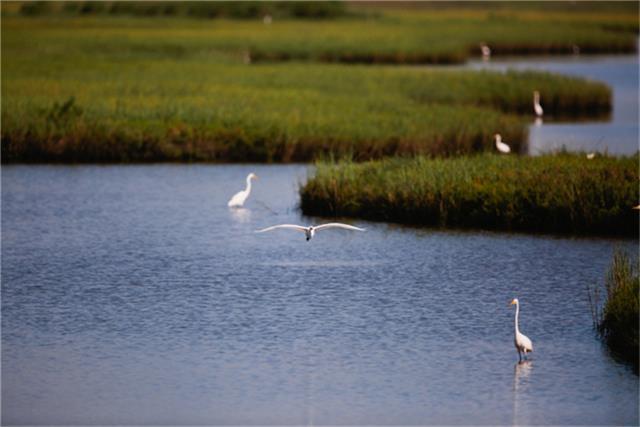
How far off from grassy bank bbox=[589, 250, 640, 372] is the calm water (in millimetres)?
213

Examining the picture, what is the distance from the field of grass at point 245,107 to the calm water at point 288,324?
A: 7.11 metres

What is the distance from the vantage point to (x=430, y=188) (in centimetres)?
2322

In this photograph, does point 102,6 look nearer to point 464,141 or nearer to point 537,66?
point 537,66

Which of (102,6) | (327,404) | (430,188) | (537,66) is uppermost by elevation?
(102,6)

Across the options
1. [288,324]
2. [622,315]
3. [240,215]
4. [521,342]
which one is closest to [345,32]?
[240,215]

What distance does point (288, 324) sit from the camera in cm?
1608

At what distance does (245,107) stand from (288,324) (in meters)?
21.2

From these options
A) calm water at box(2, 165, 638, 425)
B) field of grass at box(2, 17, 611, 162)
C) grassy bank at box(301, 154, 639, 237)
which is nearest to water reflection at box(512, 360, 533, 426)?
calm water at box(2, 165, 638, 425)

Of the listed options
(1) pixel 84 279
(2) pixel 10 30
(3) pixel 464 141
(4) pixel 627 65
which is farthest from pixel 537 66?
(1) pixel 84 279

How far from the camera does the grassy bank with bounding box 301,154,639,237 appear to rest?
2214 cm

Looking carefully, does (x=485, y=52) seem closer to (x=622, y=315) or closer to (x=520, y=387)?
(x=622, y=315)

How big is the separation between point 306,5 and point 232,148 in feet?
257

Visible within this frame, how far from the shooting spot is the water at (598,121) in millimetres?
34125

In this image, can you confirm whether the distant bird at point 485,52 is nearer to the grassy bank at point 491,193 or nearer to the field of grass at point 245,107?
the field of grass at point 245,107
